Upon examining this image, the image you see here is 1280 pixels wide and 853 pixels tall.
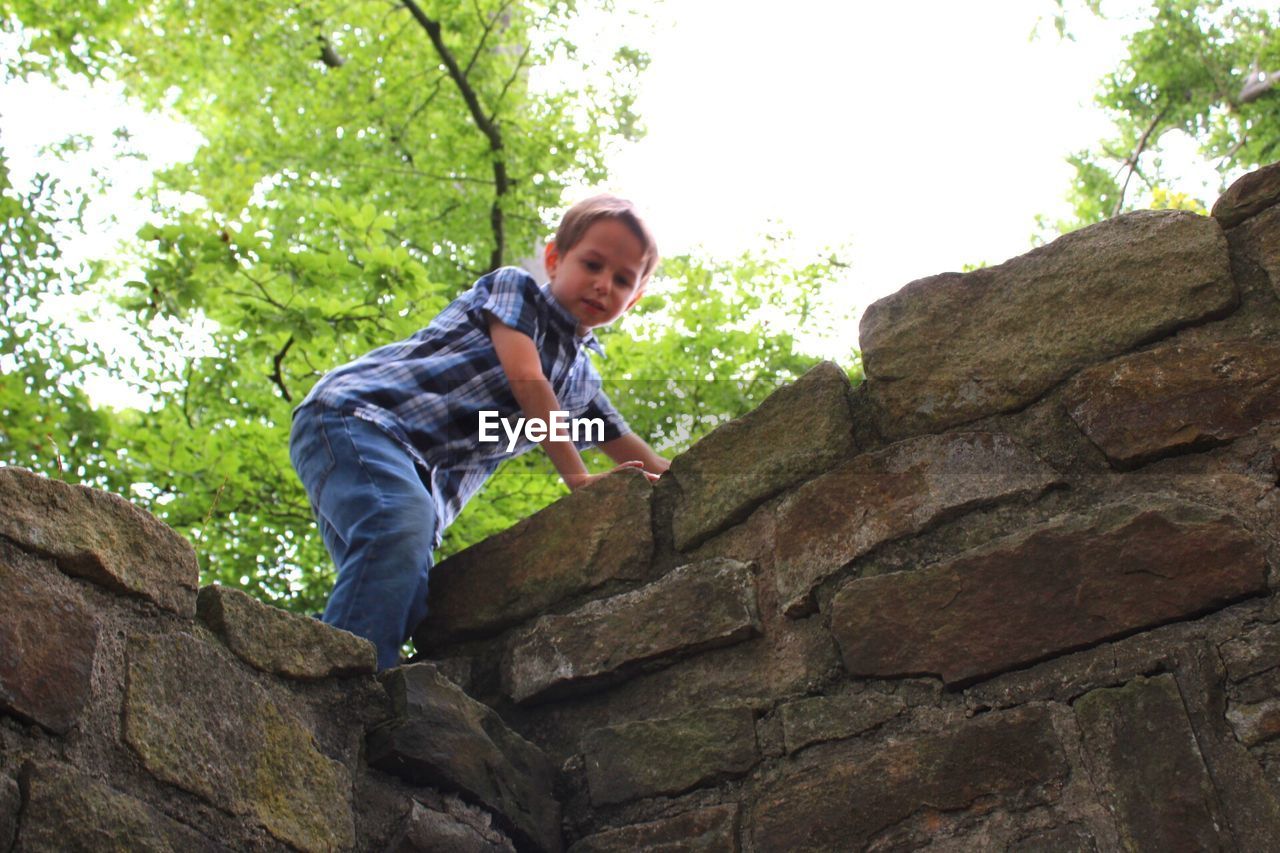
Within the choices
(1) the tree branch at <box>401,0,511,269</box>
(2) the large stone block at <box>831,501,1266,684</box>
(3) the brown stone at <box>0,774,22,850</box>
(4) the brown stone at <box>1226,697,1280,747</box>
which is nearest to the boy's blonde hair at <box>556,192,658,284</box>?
(2) the large stone block at <box>831,501,1266,684</box>

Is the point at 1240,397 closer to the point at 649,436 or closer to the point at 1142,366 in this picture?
the point at 1142,366

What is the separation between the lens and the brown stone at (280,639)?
6.05 feet

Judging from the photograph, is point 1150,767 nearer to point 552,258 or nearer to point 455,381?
point 455,381

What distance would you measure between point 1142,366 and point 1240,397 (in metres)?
0.16

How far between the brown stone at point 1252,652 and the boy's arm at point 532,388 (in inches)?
52.7

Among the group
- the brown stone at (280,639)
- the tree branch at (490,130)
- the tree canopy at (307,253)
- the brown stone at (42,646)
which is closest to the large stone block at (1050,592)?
the brown stone at (280,639)

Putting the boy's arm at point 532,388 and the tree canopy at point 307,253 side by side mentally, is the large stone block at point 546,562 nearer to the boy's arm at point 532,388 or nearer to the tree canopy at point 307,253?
the boy's arm at point 532,388

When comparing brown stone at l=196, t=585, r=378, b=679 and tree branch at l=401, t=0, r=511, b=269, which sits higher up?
tree branch at l=401, t=0, r=511, b=269

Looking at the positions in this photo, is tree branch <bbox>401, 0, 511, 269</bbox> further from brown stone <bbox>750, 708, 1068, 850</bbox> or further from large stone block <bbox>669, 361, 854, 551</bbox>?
brown stone <bbox>750, 708, 1068, 850</bbox>

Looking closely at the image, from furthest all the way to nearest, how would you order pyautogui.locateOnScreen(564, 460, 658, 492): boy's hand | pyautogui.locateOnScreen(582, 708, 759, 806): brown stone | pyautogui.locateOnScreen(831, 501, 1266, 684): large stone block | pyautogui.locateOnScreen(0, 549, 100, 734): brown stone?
pyautogui.locateOnScreen(564, 460, 658, 492): boy's hand
pyautogui.locateOnScreen(582, 708, 759, 806): brown stone
pyautogui.locateOnScreen(831, 501, 1266, 684): large stone block
pyautogui.locateOnScreen(0, 549, 100, 734): brown stone

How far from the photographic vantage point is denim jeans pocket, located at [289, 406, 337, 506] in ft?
8.41

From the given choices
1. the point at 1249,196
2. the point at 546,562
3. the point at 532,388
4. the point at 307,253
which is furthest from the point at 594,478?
the point at 307,253

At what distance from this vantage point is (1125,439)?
1938 millimetres

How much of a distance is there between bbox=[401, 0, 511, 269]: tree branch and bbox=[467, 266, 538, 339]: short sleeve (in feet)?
13.2
